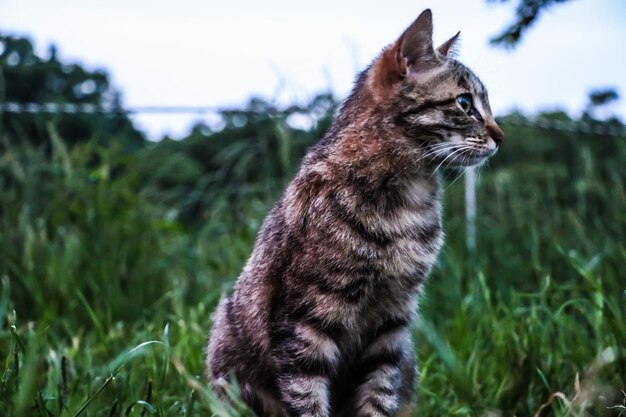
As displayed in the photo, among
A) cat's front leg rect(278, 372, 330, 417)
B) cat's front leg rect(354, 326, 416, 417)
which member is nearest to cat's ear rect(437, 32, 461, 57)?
cat's front leg rect(354, 326, 416, 417)

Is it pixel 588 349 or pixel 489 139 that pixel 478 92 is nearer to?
pixel 489 139

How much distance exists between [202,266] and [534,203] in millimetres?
2014

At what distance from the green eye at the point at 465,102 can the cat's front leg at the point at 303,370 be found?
0.86 metres

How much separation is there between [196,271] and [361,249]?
2.07 meters

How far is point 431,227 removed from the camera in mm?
2348

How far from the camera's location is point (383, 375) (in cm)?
228

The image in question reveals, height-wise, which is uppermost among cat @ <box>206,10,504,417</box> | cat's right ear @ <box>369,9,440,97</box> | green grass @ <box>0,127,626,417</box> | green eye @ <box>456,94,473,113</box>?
cat's right ear @ <box>369,9,440,97</box>

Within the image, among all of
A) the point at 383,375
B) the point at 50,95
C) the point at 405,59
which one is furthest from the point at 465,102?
the point at 50,95

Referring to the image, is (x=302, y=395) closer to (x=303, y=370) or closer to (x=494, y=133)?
(x=303, y=370)

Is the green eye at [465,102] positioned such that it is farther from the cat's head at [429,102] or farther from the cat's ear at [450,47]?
the cat's ear at [450,47]

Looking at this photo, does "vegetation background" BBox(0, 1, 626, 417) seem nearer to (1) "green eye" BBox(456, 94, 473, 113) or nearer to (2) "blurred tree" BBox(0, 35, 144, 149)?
(2) "blurred tree" BBox(0, 35, 144, 149)

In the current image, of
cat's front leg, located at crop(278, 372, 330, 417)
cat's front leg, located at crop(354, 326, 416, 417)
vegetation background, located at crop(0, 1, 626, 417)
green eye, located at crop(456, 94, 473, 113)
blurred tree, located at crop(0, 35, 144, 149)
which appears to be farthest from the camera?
blurred tree, located at crop(0, 35, 144, 149)

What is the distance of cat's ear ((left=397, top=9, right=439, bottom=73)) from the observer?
2.29 meters

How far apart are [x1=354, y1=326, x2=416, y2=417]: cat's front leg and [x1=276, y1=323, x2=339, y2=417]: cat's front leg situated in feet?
0.54
